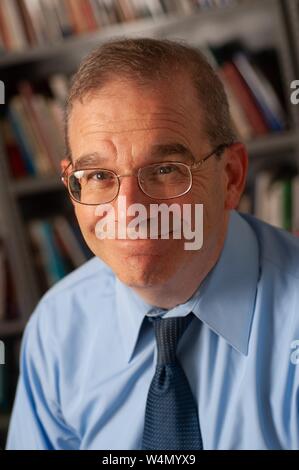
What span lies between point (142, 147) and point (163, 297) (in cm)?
20

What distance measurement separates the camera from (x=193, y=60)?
27.9 inches

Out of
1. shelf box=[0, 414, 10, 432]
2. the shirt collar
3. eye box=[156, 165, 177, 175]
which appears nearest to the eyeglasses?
eye box=[156, 165, 177, 175]

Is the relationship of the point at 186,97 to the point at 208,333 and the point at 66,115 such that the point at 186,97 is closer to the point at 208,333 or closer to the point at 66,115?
the point at 66,115

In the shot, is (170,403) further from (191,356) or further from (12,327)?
(12,327)

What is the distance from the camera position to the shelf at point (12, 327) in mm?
1499

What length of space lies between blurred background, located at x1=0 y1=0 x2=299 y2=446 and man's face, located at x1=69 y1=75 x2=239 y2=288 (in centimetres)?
54

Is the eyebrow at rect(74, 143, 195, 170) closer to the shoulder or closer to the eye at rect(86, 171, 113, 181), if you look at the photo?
the eye at rect(86, 171, 113, 181)

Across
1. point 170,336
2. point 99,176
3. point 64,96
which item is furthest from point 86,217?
point 64,96

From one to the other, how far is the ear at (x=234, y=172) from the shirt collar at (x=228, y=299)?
2.4 inches

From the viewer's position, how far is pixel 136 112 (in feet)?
2.18

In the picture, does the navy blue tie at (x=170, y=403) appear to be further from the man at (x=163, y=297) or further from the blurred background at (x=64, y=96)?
the blurred background at (x=64, y=96)

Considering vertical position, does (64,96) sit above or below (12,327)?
above

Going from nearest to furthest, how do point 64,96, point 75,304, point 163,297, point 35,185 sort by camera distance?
point 163,297 < point 75,304 < point 64,96 < point 35,185
